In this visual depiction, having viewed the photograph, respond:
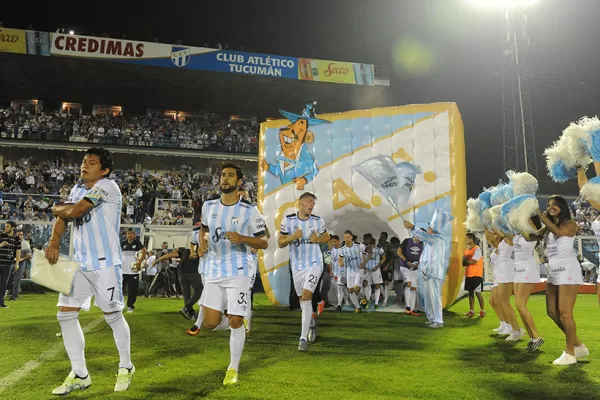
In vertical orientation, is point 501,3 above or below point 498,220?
above

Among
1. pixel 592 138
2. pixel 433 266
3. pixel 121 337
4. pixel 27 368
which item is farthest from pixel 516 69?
pixel 27 368

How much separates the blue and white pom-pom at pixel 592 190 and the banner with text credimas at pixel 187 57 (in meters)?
25.6

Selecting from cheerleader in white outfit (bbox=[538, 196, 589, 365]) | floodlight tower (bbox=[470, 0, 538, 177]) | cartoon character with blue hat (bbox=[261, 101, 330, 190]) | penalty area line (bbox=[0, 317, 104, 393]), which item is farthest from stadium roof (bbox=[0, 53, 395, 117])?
cheerleader in white outfit (bbox=[538, 196, 589, 365])

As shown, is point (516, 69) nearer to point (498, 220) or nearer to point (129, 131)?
point (129, 131)

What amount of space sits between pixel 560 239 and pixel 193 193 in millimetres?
21611

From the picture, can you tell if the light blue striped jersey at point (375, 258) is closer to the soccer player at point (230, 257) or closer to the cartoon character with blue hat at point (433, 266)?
the cartoon character with blue hat at point (433, 266)

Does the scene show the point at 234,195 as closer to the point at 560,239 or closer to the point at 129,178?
the point at 560,239

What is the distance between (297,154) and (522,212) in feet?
21.7

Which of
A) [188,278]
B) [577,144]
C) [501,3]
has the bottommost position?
[188,278]

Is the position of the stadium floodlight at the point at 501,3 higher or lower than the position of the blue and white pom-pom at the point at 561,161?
higher

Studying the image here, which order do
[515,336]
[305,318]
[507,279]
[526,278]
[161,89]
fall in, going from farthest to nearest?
[161,89] < [515,336] < [507,279] < [305,318] < [526,278]

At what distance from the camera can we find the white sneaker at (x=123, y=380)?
405 centimetres

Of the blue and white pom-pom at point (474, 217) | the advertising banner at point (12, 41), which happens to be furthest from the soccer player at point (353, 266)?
the advertising banner at point (12, 41)

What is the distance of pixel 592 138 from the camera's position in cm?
470
